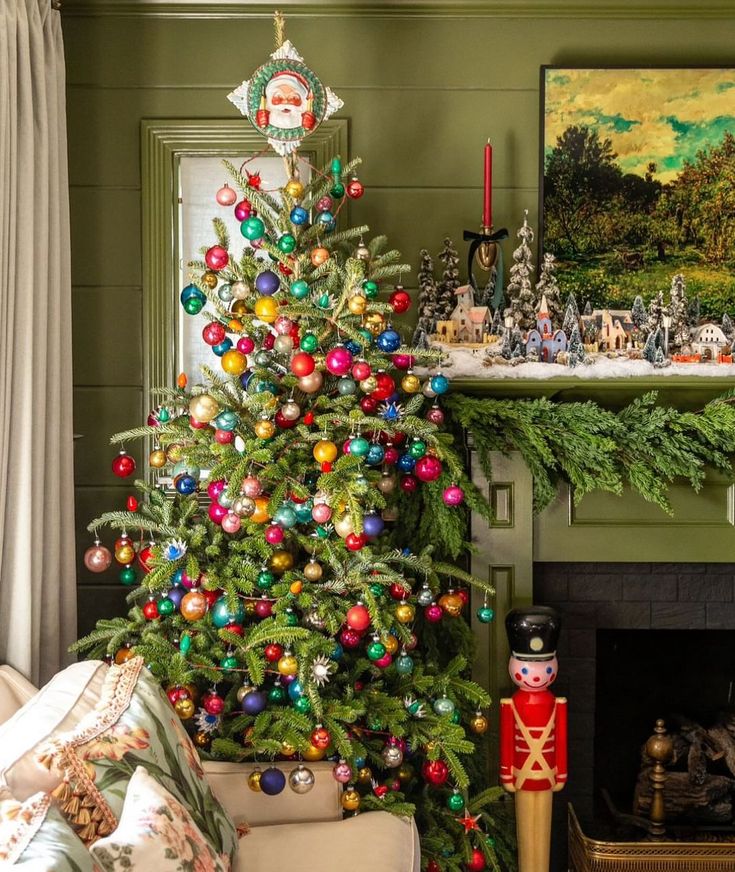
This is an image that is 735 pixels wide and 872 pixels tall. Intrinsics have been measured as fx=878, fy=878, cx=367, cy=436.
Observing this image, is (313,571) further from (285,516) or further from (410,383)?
(410,383)

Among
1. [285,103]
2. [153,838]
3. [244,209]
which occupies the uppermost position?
[285,103]

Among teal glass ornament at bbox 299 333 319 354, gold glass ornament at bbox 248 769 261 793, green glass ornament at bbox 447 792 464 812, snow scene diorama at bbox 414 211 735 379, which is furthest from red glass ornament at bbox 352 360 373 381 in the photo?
green glass ornament at bbox 447 792 464 812

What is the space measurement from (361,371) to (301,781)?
90 centimetres

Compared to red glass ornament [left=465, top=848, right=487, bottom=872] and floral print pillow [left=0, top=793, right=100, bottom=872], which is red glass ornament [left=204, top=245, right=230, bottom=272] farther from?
red glass ornament [left=465, top=848, right=487, bottom=872]

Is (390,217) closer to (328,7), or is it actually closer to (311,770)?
→ (328,7)

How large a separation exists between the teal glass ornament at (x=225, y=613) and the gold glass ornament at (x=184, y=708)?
18cm

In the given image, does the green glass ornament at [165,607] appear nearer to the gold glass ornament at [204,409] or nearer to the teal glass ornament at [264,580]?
the teal glass ornament at [264,580]

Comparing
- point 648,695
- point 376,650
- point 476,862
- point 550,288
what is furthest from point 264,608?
point 648,695

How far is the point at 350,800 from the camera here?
1939mm

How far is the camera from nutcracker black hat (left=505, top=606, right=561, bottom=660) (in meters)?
2.23

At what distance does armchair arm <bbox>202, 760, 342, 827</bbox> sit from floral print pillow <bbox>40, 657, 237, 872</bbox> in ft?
0.69

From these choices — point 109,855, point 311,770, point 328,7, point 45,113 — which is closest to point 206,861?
point 109,855

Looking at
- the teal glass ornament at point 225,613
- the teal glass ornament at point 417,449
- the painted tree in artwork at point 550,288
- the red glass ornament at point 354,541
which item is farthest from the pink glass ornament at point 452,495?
the painted tree in artwork at point 550,288

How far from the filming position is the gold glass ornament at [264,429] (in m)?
2.01
